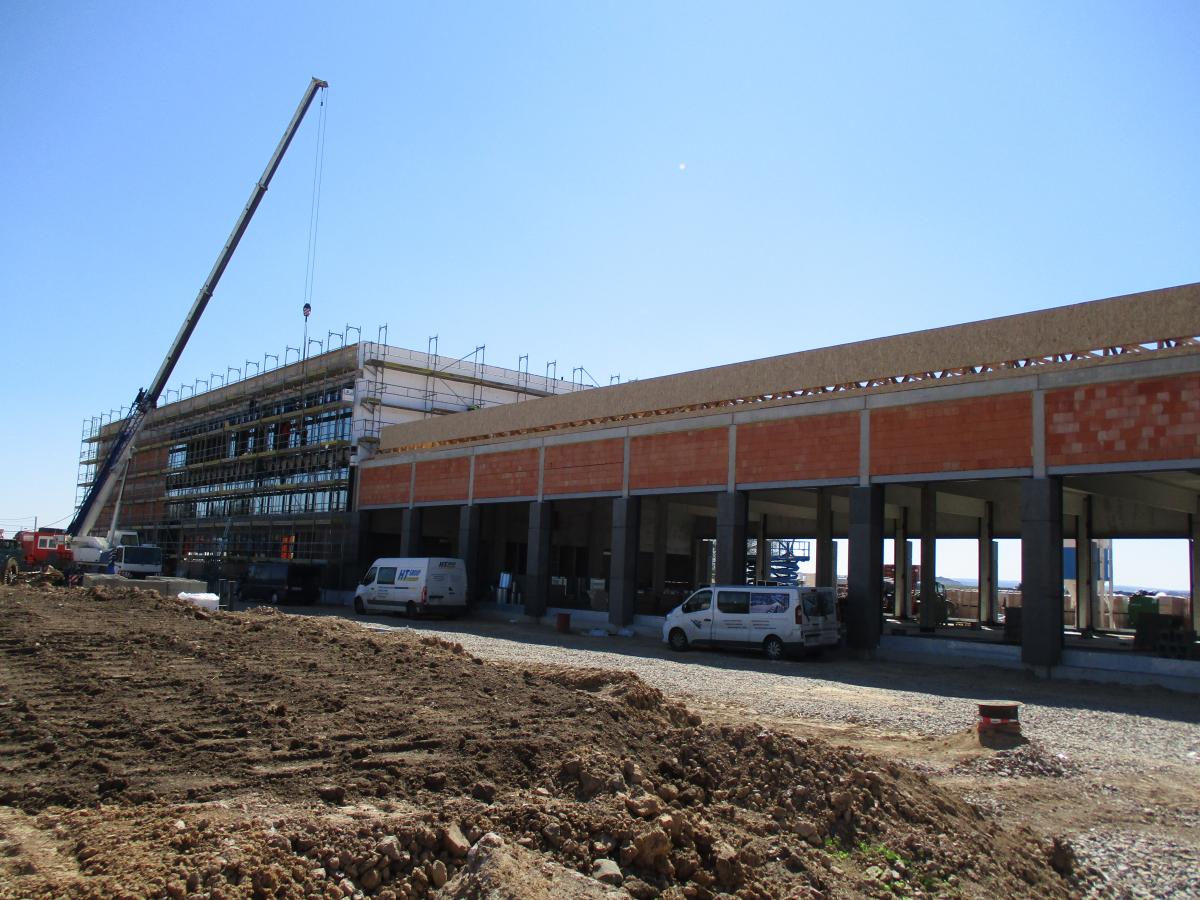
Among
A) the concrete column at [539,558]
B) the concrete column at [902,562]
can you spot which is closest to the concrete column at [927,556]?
the concrete column at [902,562]

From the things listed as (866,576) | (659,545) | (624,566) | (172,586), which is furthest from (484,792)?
(659,545)

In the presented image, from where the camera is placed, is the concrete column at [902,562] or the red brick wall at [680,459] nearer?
the red brick wall at [680,459]

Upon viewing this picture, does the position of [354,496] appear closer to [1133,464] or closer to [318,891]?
[1133,464]

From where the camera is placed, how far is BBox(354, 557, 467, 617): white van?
31.0 meters

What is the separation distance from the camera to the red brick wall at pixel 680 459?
2539 centimetres

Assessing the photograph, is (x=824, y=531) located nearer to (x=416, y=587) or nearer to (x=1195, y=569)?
(x=1195, y=569)

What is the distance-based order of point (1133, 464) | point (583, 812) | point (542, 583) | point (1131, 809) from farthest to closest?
point (542, 583)
point (1133, 464)
point (1131, 809)
point (583, 812)

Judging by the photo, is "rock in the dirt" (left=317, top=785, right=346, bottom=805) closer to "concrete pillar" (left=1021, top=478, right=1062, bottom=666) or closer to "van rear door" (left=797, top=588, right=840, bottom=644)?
"van rear door" (left=797, top=588, right=840, bottom=644)

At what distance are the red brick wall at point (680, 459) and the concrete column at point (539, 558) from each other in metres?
4.58

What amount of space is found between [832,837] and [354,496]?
1477 inches


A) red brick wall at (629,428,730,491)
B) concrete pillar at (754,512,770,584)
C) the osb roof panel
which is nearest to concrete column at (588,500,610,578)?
concrete pillar at (754,512,770,584)

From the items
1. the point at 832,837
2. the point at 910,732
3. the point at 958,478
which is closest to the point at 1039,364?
the point at 958,478

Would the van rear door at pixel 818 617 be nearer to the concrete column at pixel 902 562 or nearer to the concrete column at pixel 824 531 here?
the concrete column at pixel 824 531

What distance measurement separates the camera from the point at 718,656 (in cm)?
2111
